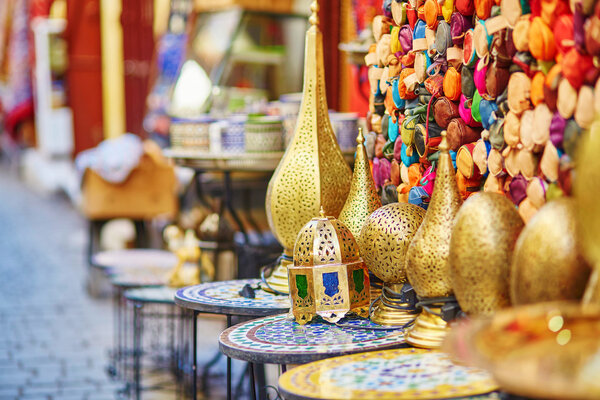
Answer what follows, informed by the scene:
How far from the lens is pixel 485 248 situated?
4.79 feet

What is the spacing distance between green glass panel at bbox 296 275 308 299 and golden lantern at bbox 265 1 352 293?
342 mm

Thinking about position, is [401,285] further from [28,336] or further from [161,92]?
[161,92]

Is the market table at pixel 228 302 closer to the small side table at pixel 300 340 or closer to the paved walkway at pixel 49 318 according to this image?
the small side table at pixel 300 340

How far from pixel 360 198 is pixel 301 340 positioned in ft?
1.57

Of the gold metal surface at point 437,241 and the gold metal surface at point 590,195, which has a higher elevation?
the gold metal surface at point 590,195

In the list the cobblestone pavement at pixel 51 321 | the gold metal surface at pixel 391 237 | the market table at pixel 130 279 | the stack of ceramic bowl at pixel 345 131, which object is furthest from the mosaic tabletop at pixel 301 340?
the cobblestone pavement at pixel 51 321

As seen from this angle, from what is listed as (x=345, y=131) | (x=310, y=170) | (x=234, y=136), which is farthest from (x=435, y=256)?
(x=234, y=136)

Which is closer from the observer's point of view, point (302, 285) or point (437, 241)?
point (437, 241)

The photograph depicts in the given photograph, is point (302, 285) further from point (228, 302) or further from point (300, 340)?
point (228, 302)

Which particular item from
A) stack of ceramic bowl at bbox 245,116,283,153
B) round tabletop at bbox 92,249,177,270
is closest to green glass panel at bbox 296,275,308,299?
stack of ceramic bowl at bbox 245,116,283,153

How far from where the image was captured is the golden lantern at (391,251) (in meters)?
1.82

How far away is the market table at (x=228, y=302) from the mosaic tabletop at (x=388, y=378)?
1.44ft

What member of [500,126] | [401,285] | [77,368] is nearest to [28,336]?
[77,368]

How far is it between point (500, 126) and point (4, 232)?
8020 millimetres
